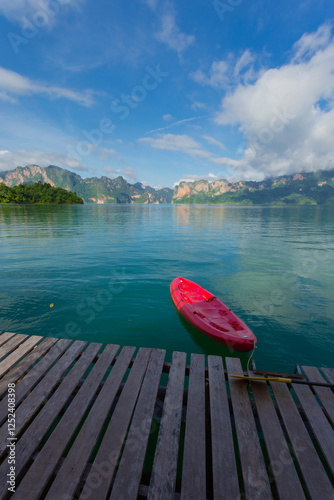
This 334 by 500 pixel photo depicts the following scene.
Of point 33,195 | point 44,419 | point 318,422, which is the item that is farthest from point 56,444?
point 33,195

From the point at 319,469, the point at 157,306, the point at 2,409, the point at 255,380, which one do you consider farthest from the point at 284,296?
the point at 2,409

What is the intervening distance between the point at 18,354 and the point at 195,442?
411cm

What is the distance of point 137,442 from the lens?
2928 millimetres

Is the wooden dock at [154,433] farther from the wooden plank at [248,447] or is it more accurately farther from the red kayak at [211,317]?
the red kayak at [211,317]

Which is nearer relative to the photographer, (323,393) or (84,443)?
(84,443)

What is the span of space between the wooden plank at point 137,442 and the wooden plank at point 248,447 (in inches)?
51.0

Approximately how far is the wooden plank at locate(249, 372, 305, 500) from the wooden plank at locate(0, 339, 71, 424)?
3.93m

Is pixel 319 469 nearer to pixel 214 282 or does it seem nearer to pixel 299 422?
pixel 299 422

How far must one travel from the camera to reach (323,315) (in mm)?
8922

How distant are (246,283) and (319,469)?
9880 millimetres

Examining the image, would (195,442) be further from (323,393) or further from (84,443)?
(323,393)

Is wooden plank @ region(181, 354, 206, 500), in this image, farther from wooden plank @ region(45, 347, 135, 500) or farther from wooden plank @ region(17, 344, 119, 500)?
wooden plank @ region(17, 344, 119, 500)

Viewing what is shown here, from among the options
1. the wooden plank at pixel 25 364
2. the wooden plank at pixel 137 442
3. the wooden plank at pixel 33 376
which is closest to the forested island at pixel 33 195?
the wooden plank at pixel 25 364

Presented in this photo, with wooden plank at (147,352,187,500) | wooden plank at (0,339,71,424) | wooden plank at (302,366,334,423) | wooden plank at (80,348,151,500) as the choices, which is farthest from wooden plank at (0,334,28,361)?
wooden plank at (302,366,334,423)
